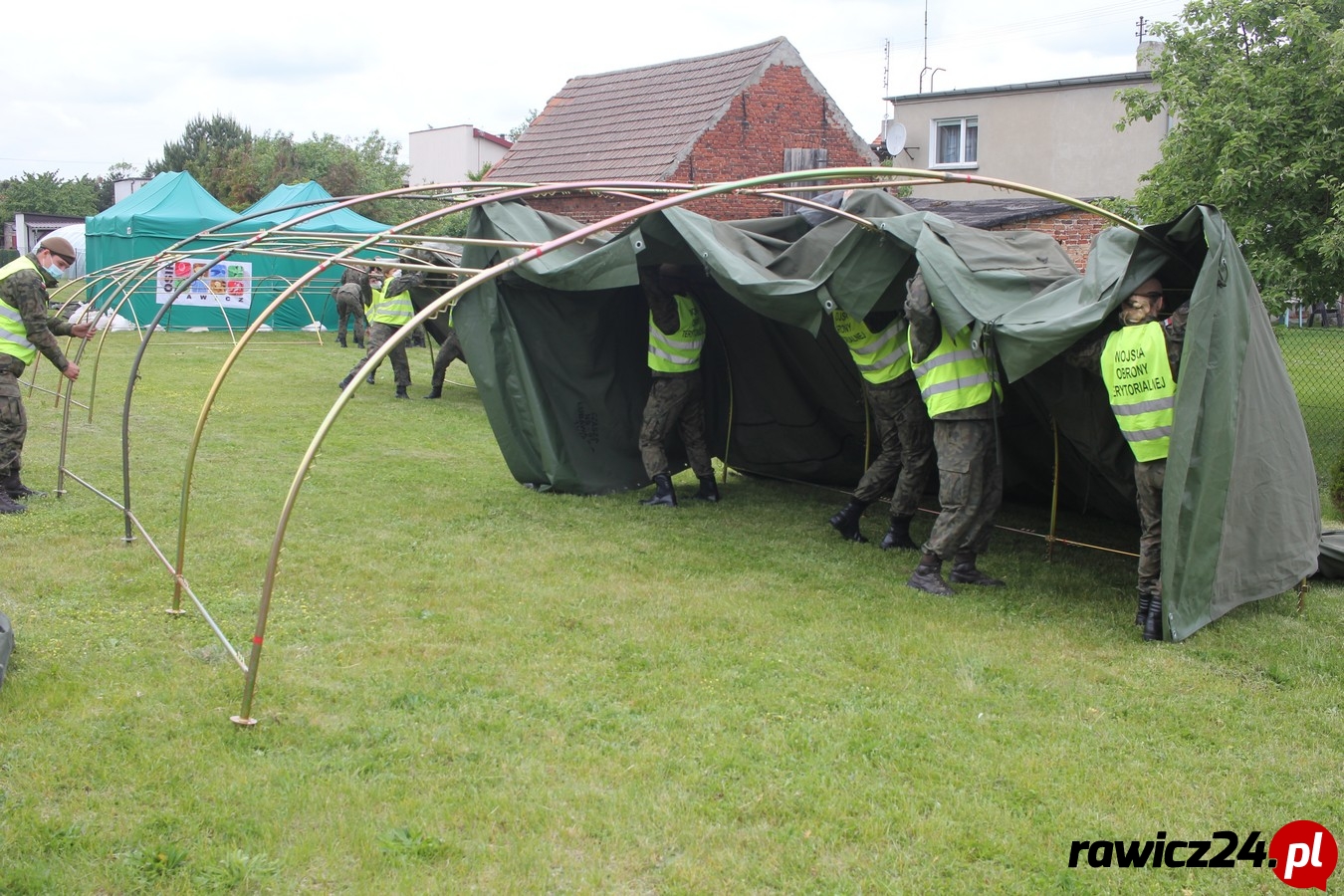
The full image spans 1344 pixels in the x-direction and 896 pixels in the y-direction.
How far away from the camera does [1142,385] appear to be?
18.0ft

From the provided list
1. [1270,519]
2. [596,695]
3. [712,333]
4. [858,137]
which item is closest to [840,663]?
[596,695]

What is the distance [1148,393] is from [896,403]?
6.21 ft

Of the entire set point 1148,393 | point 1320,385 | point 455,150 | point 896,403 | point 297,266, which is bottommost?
point 1320,385

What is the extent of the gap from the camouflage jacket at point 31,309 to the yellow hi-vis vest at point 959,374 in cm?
604

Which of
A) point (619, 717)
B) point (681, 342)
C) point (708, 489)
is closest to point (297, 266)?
point (708, 489)

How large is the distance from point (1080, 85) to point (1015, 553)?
2153 cm

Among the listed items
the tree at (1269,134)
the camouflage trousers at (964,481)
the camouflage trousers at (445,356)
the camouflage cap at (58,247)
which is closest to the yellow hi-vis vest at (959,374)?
the camouflage trousers at (964,481)

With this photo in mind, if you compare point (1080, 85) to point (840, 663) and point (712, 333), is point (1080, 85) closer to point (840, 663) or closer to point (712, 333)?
point (712, 333)

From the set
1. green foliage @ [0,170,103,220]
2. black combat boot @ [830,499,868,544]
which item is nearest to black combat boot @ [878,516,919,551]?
black combat boot @ [830,499,868,544]

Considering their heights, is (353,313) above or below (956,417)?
above

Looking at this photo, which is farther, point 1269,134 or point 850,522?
point 1269,134

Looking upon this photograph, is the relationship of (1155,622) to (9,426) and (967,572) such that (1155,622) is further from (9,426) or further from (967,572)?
(9,426)

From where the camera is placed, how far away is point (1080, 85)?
2559 centimetres

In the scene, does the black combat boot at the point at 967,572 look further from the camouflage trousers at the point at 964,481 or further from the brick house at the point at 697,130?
the brick house at the point at 697,130
